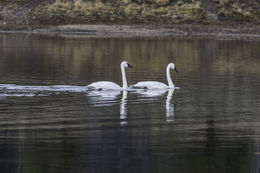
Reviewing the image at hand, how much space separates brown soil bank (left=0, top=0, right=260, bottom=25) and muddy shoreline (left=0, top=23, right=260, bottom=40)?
5.95 feet

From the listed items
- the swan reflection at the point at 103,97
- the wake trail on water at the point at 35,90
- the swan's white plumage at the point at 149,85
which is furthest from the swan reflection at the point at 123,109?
the wake trail on water at the point at 35,90

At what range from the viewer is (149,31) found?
6275 centimetres

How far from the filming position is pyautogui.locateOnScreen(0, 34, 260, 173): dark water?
1159 centimetres

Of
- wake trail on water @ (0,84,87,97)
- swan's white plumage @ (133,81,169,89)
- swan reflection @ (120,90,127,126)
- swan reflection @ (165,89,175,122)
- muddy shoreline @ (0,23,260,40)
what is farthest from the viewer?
muddy shoreline @ (0,23,260,40)

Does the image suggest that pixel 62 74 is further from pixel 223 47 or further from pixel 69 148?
pixel 223 47

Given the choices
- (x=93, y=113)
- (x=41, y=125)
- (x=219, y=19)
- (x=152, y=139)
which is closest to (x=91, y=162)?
(x=152, y=139)

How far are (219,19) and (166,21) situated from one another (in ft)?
16.2

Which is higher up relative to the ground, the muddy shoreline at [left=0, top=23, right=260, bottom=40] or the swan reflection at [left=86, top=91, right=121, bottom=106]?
the swan reflection at [left=86, top=91, right=121, bottom=106]

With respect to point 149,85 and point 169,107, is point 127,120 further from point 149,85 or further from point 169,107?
point 149,85

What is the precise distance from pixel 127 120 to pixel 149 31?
47160mm

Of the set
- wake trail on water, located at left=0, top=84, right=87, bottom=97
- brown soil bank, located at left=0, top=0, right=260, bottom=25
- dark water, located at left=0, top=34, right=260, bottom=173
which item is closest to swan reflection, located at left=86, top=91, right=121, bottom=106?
dark water, located at left=0, top=34, right=260, bottom=173

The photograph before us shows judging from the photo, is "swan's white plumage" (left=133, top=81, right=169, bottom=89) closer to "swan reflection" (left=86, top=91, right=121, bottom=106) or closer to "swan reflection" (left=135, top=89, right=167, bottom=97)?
"swan reflection" (left=135, top=89, right=167, bottom=97)

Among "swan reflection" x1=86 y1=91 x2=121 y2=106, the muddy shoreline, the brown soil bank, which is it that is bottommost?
the muddy shoreline

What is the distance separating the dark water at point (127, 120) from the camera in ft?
38.0
